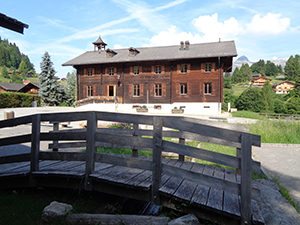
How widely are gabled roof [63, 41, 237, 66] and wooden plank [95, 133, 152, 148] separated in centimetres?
2759

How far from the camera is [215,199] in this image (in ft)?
12.5

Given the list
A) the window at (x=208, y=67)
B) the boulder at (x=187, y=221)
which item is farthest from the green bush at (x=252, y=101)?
the boulder at (x=187, y=221)

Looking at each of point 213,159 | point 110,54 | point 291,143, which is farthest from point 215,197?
point 110,54

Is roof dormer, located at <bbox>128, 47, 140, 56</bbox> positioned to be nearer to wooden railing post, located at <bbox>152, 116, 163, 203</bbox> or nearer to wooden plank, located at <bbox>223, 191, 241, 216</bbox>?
wooden railing post, located at <bbox>152, 116, 163, 203</bbox>

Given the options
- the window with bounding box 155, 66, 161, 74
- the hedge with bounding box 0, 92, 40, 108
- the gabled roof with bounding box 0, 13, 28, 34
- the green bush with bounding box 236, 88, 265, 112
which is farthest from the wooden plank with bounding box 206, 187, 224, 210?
the green bush with bounding box 236, 88, 265, 112

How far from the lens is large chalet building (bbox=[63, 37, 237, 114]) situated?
32.0 meters

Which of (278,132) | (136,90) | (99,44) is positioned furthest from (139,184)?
(99,44)

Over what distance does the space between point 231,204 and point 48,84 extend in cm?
4249

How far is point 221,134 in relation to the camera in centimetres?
354

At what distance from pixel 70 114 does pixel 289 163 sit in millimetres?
7135

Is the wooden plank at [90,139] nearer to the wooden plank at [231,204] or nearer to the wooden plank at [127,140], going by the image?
the wooden plank at [127,140]

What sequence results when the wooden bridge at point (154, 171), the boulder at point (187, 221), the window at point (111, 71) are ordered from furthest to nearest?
the window at point (111, 71)
the wooden bridge at point (154, 171)
the boulder at point (187, 221)

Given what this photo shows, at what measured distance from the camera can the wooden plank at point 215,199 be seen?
140 inches

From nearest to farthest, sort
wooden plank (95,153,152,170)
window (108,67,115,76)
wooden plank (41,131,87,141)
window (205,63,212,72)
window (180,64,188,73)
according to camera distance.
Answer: wooden plank (95,153,152,170) → wooden plank (41,131,87,141) → window (205,63,212,72) → window (180,64,188,73) → window (108,67,115,76)
